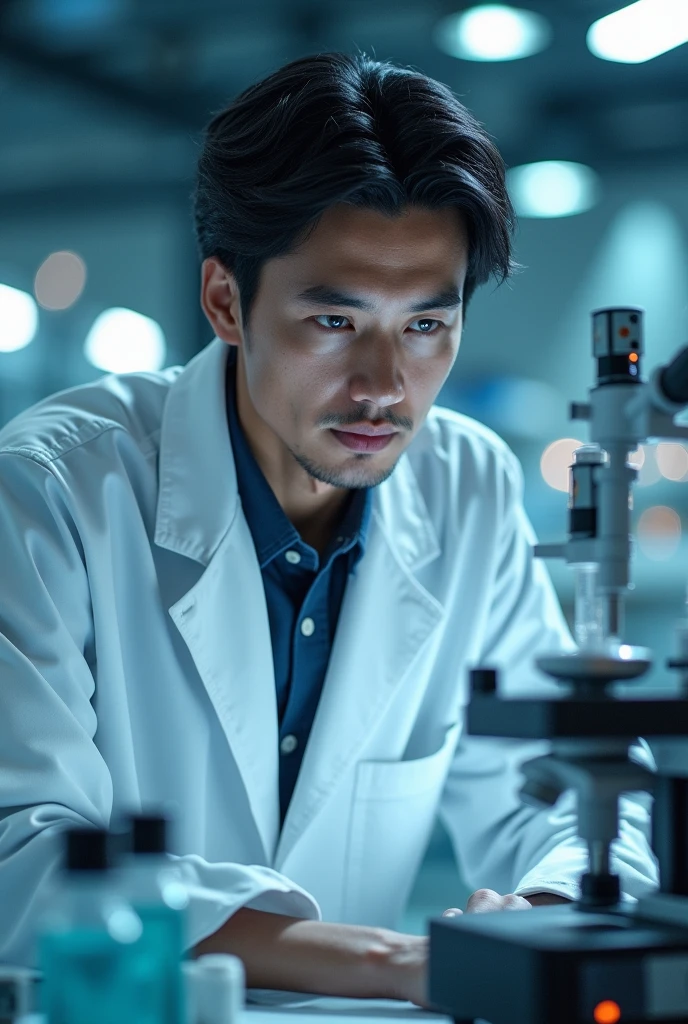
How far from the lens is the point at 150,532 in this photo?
1576 millimetres

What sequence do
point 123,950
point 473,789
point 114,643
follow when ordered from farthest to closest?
point 473,789 → point 114,643 → point 123,950

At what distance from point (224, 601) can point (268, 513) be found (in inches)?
6.5

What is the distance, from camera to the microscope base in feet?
2.81

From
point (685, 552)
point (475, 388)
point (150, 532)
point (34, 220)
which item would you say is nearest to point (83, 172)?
point (34, 220)

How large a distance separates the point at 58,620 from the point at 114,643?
0.42 feet

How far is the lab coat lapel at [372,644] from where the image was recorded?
→ 5.17ft

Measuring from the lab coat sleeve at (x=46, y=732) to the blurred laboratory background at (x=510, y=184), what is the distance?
8.30 feet

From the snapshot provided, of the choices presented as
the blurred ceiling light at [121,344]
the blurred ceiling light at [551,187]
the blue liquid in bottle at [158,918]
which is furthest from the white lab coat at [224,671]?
the blurred ceiling light at [551,187]

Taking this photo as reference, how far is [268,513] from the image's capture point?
1682mm

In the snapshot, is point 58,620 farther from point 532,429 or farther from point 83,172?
point 83,172

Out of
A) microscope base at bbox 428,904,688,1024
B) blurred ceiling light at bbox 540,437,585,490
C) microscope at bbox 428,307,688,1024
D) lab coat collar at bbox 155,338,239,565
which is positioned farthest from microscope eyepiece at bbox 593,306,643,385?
blurred ceiling light at bbox 540,437,585,490

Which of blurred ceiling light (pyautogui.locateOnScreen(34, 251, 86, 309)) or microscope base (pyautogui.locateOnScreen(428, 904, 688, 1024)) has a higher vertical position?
blurred ceiling light (pyautogui.locateOnScreen(34, 251, 86, 309))

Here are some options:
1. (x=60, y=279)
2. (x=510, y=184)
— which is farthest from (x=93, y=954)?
(x=60, y=279)

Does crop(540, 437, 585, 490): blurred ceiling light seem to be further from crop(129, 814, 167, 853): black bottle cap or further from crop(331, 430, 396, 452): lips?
crop(129, 814, 167, 853): black bottle cap
